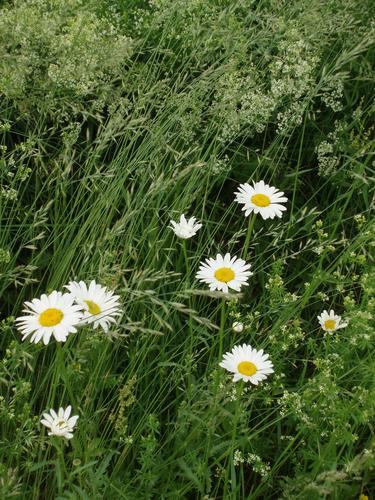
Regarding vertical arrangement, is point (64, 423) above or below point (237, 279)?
below

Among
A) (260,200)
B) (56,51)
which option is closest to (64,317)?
(260,200)

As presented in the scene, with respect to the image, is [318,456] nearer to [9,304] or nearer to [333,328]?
[333,328]

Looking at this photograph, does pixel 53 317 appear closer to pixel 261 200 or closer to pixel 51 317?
pixel 51 317

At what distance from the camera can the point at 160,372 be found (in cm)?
223

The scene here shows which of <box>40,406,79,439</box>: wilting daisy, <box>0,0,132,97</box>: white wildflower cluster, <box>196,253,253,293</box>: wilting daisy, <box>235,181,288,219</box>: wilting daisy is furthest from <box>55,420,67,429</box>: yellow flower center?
<box>0,0,132,97</box>: white wildflower cluster

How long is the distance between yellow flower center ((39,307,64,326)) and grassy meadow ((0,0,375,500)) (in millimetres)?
110

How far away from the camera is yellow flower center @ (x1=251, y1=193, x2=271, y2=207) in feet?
7.17

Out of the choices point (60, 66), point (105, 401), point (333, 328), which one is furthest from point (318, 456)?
point (60, 66)

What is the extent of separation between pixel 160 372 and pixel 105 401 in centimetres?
22

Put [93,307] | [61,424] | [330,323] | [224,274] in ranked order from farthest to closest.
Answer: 1. [330,323]
2. [224,274]
3. [93,307]
4. [61,424]

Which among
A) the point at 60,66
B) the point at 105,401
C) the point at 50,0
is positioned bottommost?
the point at 105,401

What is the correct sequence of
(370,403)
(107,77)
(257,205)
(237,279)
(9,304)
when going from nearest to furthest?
1. (370,403)
2. (237,279)
3. (257,205)
4. (9,304)
5. (107,77)

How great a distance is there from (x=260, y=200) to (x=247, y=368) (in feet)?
1.78

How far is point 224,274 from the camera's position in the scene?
6.75 feet
